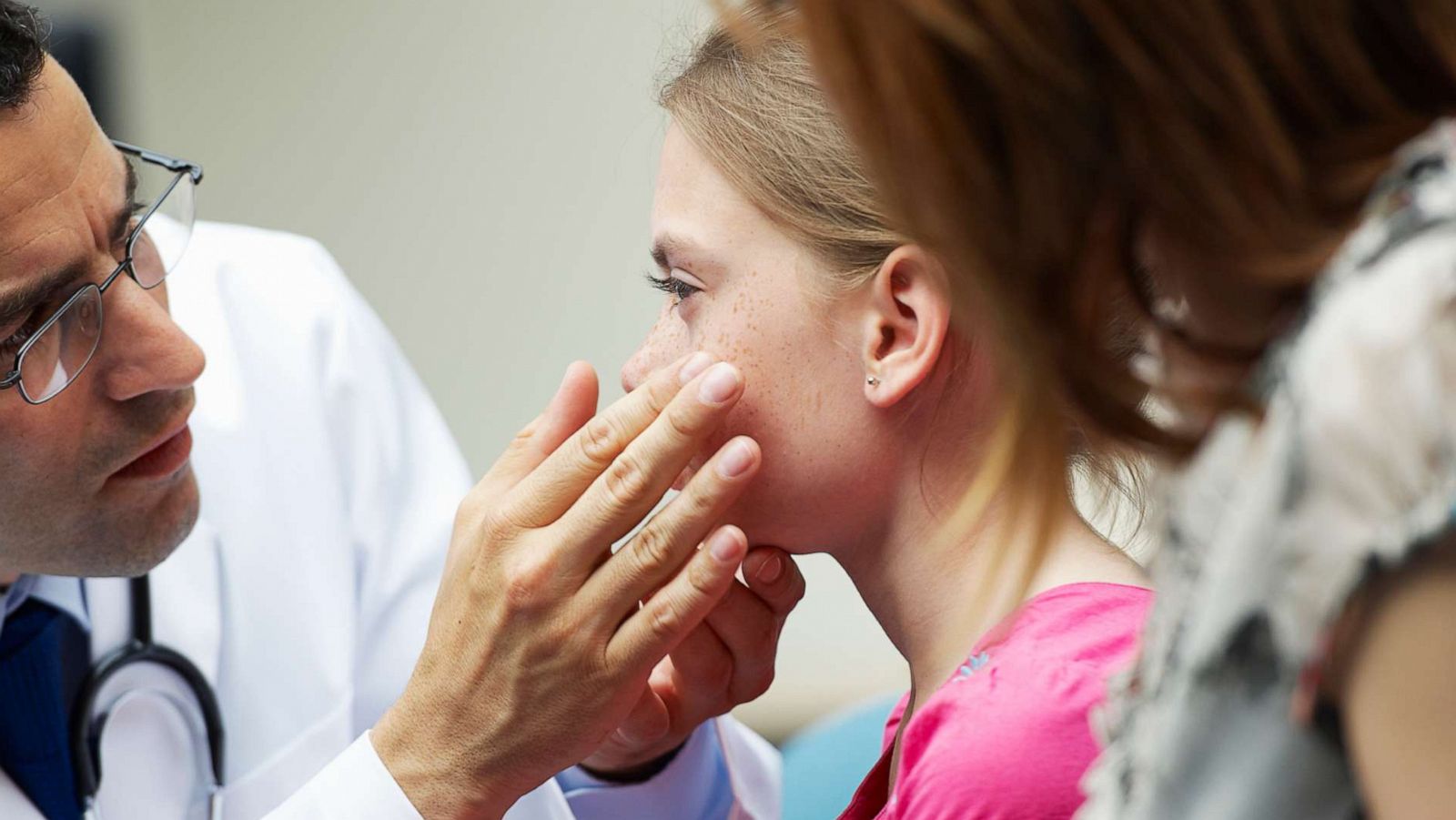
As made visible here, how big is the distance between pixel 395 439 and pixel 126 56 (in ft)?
7.49

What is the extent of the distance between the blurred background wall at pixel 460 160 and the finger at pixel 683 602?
167cm

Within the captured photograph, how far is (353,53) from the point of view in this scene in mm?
3141

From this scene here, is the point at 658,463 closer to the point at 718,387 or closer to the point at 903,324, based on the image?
the point at 718,387

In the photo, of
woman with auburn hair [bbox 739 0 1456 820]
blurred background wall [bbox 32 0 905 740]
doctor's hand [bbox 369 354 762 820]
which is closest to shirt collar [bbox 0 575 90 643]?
doctor's hand [bbox 369 354 762 820]

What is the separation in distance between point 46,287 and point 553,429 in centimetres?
43

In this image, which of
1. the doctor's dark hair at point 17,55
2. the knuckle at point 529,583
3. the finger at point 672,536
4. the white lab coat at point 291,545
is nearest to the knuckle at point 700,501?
the finger at point 672,536

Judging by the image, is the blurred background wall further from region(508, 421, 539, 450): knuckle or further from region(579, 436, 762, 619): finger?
region(579, 436, 762, 619): finger

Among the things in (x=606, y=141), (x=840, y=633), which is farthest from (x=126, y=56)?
(x=840, y=633)

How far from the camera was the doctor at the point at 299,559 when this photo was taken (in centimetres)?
111

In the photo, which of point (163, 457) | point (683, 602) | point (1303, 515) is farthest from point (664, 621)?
point (1303, 515)

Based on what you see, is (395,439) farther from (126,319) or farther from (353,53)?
(353,53)

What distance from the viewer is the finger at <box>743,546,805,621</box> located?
3.92ft

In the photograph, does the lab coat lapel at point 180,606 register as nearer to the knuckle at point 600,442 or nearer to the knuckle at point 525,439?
the knuckle at point 525,439

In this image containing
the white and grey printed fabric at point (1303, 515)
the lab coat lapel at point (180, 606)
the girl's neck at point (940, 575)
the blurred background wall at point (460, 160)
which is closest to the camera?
the white and grey printed fabric at point (1303, 515)
